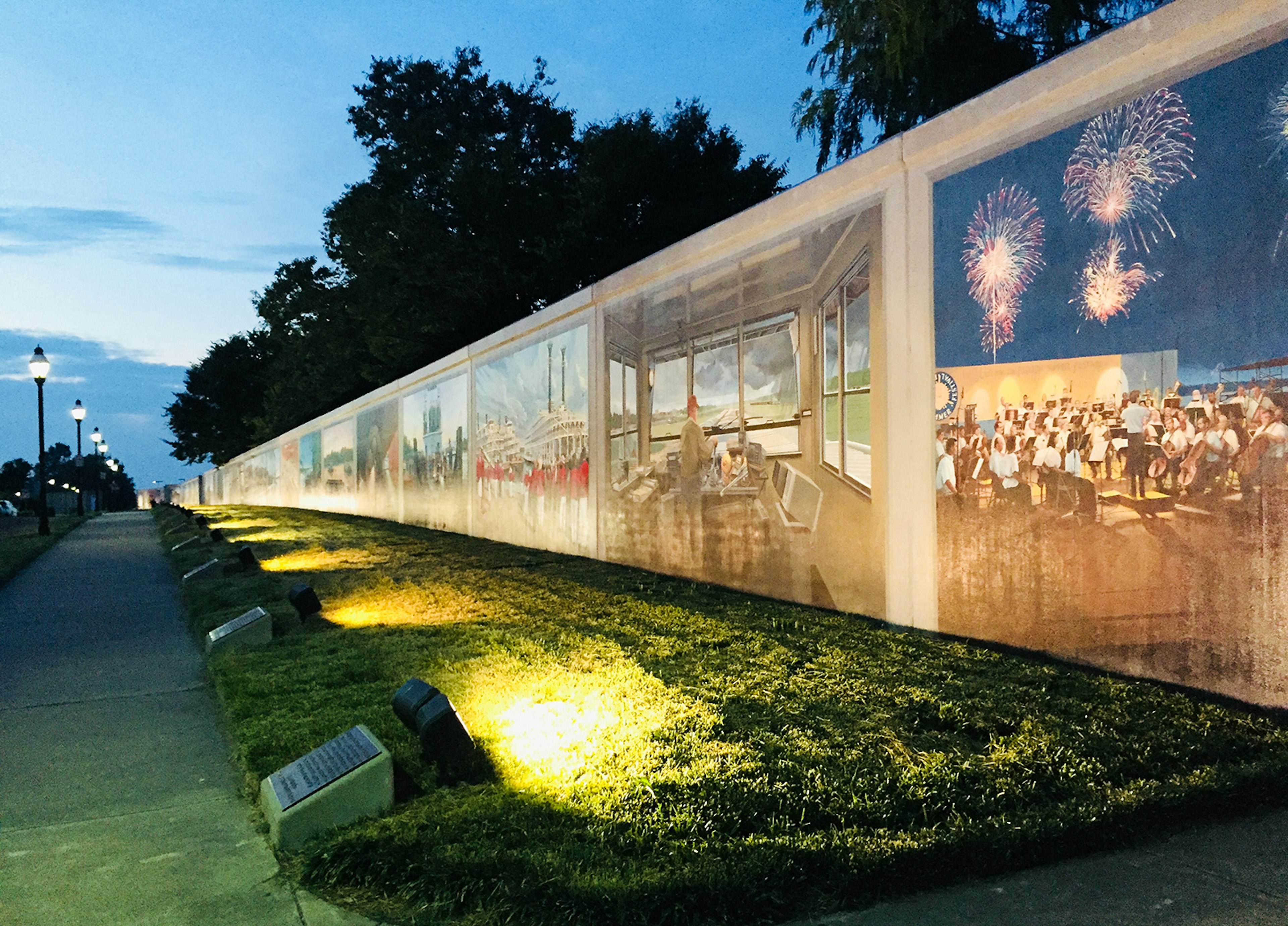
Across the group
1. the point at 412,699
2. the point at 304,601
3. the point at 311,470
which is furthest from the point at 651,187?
the point at 412,699

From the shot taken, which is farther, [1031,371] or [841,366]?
[841,366]

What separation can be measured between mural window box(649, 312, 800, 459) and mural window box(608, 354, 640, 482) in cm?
60

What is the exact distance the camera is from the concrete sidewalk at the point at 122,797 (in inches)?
139

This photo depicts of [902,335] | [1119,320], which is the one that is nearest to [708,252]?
[902,335]

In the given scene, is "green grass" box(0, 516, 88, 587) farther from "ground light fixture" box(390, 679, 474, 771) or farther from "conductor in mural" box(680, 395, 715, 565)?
"ground light fixture" box(390, 679, 474, 771)

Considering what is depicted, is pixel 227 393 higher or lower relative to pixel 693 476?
higher

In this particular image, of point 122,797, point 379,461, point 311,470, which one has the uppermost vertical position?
point 379,461

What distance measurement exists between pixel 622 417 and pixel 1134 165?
25.1ft

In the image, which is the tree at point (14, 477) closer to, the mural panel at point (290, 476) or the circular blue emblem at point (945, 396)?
the mural panel at point (290, 476)

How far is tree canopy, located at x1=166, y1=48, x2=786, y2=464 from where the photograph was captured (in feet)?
96.1

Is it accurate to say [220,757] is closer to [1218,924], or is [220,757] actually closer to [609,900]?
[609,900]

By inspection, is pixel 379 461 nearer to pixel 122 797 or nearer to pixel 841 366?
pixel 841 366

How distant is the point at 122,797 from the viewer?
474 cm

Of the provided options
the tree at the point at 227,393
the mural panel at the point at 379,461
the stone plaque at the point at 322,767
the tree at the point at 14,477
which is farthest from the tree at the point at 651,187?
the tree at the point at 14,477
